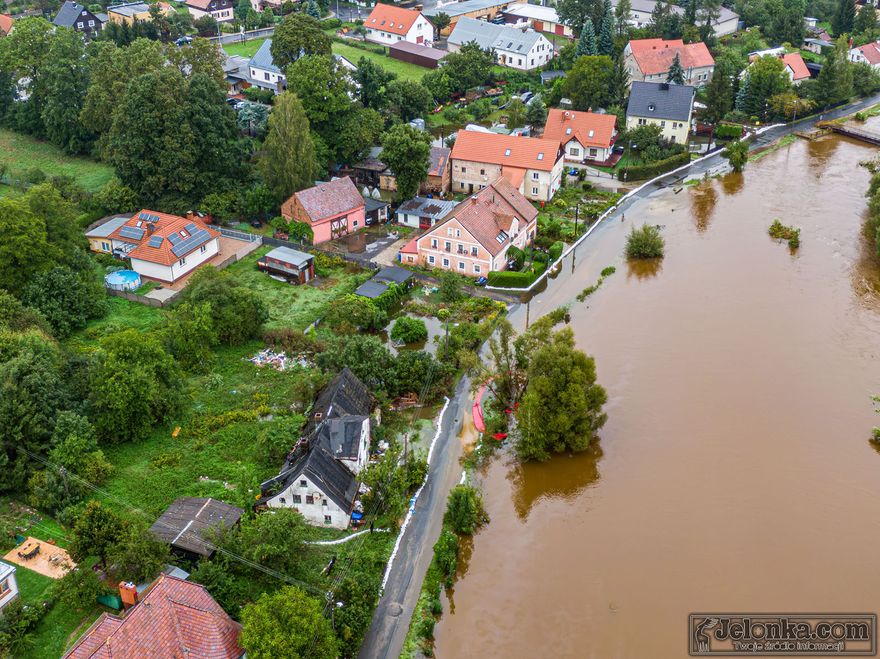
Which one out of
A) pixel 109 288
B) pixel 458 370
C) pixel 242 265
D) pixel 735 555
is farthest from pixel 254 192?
pixel 735 555

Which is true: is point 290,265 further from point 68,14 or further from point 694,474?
point 68,14

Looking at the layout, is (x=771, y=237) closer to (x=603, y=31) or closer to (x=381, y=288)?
(x=381, y=288)

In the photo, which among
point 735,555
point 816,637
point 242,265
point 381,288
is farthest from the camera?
point 242,265

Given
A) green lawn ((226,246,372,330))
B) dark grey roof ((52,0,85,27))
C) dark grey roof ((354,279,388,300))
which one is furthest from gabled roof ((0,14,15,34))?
dark grey roof ((354,279,388,300))

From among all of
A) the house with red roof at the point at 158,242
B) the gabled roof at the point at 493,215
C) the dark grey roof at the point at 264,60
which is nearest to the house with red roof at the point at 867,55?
the gabled roof at the point at 493,215

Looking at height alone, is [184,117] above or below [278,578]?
above

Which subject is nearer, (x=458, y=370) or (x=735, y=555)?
(x=735, y=555)

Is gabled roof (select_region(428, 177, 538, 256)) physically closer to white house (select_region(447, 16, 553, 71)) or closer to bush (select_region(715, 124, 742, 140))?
bush (select_region(715, 124, 742, 140))
